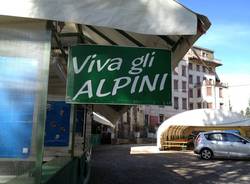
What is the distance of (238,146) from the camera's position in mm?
20703

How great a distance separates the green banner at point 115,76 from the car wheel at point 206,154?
1830 cm

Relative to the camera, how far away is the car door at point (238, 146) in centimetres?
2048

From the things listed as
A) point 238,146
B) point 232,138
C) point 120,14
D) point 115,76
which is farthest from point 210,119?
point 120,14

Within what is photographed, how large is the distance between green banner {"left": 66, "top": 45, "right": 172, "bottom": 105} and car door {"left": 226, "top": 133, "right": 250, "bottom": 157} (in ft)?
59.2

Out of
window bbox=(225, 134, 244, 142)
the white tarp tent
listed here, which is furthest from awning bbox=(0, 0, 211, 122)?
window bbox=(225, 134, 244, 142)

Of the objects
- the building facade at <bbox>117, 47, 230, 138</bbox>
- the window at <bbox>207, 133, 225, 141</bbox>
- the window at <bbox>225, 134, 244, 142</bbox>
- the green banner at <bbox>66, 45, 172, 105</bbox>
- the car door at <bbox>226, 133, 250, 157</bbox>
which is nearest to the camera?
the green banner at <bbox>66, 45, 172, 105</bbox>

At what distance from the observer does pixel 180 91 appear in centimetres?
7169

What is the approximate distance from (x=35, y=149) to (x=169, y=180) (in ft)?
30.4

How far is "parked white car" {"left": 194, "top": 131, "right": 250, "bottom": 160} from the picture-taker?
20625 millimetres

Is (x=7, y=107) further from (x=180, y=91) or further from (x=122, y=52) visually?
(x=180, y=91)

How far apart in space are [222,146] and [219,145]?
17 centimetres

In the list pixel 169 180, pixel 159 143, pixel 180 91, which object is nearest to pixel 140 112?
pixel 180 91

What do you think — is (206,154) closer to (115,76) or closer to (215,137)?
(215,137)

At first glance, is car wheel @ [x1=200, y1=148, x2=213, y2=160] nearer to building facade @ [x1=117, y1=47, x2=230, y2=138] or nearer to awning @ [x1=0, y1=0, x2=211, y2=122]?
awning @ [x1=0, y1=0, x2=211, y2=122]
